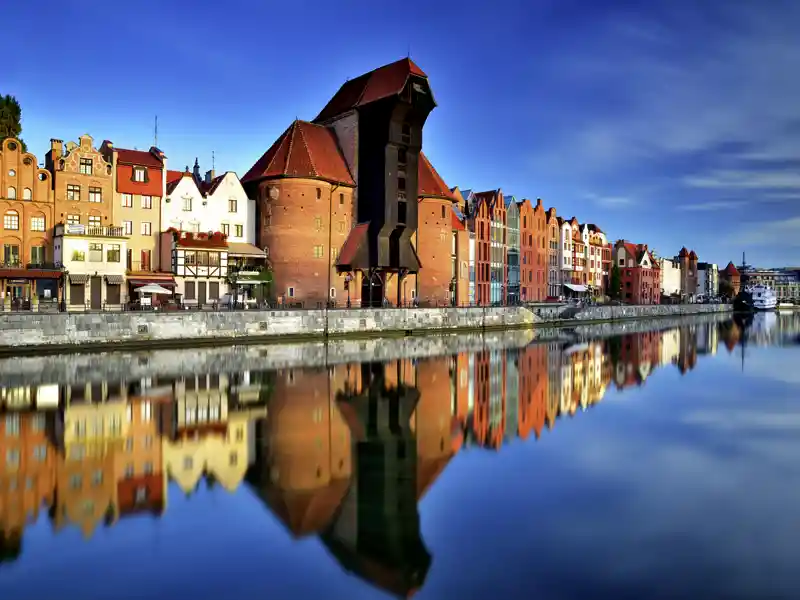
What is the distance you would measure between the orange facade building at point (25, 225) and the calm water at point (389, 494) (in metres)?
24.5

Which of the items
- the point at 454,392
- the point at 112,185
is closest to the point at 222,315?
the point at 112,185

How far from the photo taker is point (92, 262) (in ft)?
167

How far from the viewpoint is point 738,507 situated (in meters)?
15.1

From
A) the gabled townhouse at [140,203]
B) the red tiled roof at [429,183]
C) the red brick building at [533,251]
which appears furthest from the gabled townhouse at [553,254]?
the gabled townhouse at [140,203]

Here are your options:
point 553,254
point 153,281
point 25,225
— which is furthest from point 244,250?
point 553,254

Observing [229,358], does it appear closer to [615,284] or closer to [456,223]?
[456,223]

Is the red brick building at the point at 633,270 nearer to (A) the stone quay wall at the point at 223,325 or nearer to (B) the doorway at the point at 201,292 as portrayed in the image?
(A) the stone quay wall at the point at 223,325

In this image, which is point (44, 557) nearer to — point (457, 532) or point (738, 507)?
point (457, 532)

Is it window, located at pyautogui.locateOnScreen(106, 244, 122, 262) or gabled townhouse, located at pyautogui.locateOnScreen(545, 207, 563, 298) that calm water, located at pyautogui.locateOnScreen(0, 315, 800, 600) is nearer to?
window, located at pyautogui.locateOnScreen(106, 244, 122, 262)

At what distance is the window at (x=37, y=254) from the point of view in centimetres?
5091

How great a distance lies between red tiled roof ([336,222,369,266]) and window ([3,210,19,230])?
2907cm

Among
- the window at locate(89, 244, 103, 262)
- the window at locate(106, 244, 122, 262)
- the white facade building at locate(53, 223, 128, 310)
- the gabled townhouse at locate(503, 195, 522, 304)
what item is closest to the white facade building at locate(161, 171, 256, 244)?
the window at locate(106, 244, 122, 262)

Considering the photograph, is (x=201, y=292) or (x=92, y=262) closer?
(x=92, y=262)

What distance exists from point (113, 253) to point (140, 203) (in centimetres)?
681
